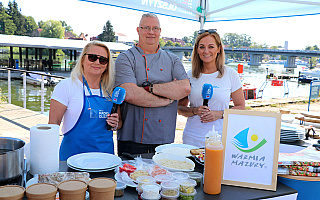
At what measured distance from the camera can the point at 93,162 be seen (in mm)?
1589

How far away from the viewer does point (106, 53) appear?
216 centimetres

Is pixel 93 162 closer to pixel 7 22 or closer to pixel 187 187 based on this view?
pixel 187 187

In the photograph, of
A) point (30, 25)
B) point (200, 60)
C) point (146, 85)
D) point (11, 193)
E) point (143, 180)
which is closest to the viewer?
point (11, 193)

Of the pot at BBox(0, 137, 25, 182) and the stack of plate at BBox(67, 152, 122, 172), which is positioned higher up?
the pot at BBox(0, 137, 25, 182)

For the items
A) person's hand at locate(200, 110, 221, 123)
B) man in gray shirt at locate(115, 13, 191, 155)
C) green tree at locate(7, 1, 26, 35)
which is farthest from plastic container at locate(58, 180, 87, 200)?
green tree at locate(7, 1, 26, 35)

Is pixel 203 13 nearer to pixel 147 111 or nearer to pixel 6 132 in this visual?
pixel 147 111

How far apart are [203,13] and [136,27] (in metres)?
1.73

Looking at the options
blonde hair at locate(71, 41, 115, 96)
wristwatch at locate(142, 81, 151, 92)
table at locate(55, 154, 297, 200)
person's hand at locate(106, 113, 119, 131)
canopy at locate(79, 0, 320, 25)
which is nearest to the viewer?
table at locate(55, 154, 297, 200)

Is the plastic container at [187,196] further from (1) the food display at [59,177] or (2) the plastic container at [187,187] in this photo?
(1) the food display at [59,177]

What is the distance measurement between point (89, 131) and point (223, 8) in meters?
2.67

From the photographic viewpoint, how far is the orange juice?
127cm

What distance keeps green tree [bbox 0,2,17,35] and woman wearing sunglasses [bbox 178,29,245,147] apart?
60.5 meters

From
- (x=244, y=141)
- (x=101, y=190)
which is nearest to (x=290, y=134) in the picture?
(x=244, y=141)

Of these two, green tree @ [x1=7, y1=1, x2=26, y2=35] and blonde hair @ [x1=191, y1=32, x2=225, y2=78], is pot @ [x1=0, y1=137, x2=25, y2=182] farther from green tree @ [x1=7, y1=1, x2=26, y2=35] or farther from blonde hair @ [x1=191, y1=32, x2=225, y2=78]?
green tree @ [x1=7, y1=1, x2=26, y2=35]
